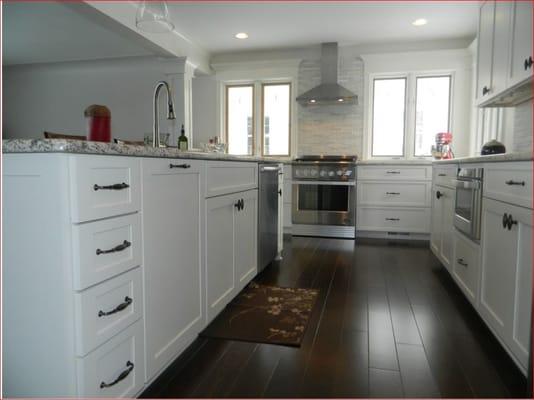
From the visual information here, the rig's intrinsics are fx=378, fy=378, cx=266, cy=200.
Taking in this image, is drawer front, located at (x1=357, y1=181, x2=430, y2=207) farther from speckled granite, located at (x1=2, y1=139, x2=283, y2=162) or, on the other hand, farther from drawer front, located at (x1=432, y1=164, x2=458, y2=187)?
speckled granite, located at (x1=2, y1=139, x2=283, y2=162)

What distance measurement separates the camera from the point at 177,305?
1589mm

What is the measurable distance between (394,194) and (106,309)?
3.96 metres

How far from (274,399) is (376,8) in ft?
12.7

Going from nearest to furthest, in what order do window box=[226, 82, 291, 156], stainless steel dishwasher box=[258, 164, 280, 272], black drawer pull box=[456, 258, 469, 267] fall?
black drawer pull box=[456, 258, 469, 267] < stainless steel dishwasher box=[258, 164, 280, 272] < window box=[226, 82, 291, 156]

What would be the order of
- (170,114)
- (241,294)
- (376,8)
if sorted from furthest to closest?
(376,8), (241,294), (170,114)

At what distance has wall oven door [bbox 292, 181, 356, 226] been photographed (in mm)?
4613

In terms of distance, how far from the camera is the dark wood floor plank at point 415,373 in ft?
4.73

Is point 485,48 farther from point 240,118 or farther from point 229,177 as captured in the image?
point 240,118

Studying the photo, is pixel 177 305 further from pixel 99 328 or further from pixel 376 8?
pixel 376 8

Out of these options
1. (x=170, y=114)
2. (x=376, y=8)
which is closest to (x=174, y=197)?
(x=170, y=114)

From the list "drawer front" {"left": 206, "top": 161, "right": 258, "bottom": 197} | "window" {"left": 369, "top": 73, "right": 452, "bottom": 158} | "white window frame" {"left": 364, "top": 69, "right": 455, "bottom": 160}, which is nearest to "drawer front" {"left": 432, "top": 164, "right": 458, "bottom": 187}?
"drawer front" {"left": 206, "top": 161, "right": 258, "bottom": 197}

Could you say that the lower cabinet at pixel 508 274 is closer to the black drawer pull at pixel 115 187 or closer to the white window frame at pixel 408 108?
the black drawer pull at pixel 115 187

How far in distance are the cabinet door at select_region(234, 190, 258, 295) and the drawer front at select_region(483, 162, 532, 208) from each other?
54.2 inches

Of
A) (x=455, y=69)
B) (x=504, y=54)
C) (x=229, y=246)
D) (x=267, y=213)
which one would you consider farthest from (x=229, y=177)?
(x=455, y=69)
